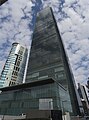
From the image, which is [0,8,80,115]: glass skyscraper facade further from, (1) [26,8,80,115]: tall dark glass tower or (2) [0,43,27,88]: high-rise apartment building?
(2) [0,43,27,88]: high-rise apartment building

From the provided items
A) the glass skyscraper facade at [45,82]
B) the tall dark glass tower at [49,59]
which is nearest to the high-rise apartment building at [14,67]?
the tall dark glass tower at [49,59]

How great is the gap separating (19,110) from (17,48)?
112194 mm

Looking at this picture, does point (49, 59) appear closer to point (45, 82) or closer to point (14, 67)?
point (45, 82)

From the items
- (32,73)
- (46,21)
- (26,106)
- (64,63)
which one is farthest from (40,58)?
(26,106)

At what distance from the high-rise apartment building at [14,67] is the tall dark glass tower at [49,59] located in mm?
33101

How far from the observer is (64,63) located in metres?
99.2

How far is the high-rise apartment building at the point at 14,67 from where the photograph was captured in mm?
138225

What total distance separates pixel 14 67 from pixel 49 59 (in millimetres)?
57790

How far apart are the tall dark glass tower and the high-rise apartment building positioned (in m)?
33.1

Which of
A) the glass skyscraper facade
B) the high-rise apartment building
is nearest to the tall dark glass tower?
the glass skyscraper facade

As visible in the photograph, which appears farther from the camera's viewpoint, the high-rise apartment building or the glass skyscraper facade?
the high-rise apartment building

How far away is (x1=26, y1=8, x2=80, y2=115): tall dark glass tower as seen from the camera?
8660 cm

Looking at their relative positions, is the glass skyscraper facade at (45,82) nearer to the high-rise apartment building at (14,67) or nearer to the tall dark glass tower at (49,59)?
the tall dark glass tower at (49,59)

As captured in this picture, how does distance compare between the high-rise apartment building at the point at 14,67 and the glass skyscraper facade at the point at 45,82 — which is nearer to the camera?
the glass skyscraper facade at the point at 45,82
